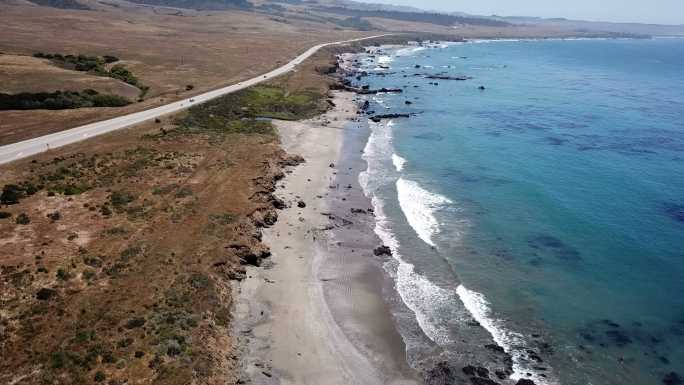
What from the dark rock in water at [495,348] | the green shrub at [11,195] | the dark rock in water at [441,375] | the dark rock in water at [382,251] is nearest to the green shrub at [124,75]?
the green shrub at [11,195]

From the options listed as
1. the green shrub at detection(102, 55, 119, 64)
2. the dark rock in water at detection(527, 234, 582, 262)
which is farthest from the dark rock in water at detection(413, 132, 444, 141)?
the green shrub at detection(102, 55, 119, 64)

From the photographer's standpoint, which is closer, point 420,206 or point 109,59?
point 420,206

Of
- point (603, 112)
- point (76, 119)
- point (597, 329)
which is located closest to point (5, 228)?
point (76, 119)

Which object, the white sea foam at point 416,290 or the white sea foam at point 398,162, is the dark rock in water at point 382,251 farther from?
the white sea foam at point 398,162

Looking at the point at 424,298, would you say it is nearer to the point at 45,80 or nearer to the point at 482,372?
the point at 482,372

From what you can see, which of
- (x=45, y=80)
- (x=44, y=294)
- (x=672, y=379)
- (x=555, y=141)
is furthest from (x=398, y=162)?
(x=45, y=80)

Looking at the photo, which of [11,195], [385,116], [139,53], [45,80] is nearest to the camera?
[11,195]

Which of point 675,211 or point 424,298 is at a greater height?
point 675,211

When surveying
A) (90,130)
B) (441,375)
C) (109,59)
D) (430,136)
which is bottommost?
(441,375)
